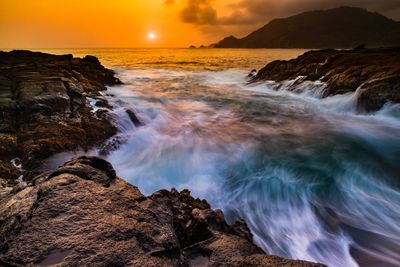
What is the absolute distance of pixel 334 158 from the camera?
948 cm

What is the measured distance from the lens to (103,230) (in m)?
3.25

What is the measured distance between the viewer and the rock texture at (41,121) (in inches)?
303

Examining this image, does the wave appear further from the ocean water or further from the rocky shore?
the rocky shore

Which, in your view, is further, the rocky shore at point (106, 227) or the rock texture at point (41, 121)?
the rock texture at point (41, 121)

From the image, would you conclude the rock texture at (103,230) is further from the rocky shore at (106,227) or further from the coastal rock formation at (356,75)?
the coastal rock formation at (356,75)

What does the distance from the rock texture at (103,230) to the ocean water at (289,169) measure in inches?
104

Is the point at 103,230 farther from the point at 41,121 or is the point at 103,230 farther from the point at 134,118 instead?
the point at 134,118

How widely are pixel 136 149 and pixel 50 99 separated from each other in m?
3.68

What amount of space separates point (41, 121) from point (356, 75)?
16205 millimetres

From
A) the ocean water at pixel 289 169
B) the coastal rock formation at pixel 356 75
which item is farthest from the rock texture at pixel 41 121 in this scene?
the coastal rock formation at pixel 356 75

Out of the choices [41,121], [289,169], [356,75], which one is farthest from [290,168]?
[356,75]

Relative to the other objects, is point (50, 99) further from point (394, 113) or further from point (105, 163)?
point (394, 113)

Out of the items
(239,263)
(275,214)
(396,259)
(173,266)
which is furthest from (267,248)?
(173,266)

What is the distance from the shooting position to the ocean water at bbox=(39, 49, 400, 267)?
20.4 feet
